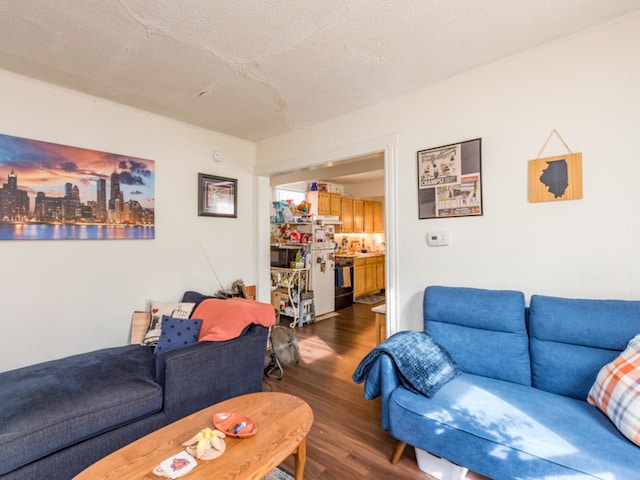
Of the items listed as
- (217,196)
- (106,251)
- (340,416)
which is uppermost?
(217,196)

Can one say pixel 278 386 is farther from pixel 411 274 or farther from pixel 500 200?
pixel 500 200

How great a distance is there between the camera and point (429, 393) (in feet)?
5.27

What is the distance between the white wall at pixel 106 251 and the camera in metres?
2.16

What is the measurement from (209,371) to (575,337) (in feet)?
6.85

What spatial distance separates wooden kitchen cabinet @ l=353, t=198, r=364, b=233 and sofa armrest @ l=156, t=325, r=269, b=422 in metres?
4.93

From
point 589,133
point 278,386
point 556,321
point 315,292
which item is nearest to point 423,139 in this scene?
point 589,133

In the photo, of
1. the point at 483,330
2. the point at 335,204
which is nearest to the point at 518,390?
the point at 483,330

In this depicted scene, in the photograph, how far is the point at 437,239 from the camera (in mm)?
2301

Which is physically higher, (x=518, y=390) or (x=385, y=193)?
(x=385, y=193)

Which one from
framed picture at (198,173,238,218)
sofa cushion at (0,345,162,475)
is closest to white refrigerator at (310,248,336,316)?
framed picture at (198,173,238,218)

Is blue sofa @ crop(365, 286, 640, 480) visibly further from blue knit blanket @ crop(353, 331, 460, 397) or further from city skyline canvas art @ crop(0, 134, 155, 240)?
city skyline canvas art @ crop(0, 134, 155, 240)

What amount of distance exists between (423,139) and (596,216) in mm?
1186

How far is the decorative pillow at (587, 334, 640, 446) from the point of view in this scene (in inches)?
48.0

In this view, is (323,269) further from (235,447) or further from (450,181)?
(235,447)
